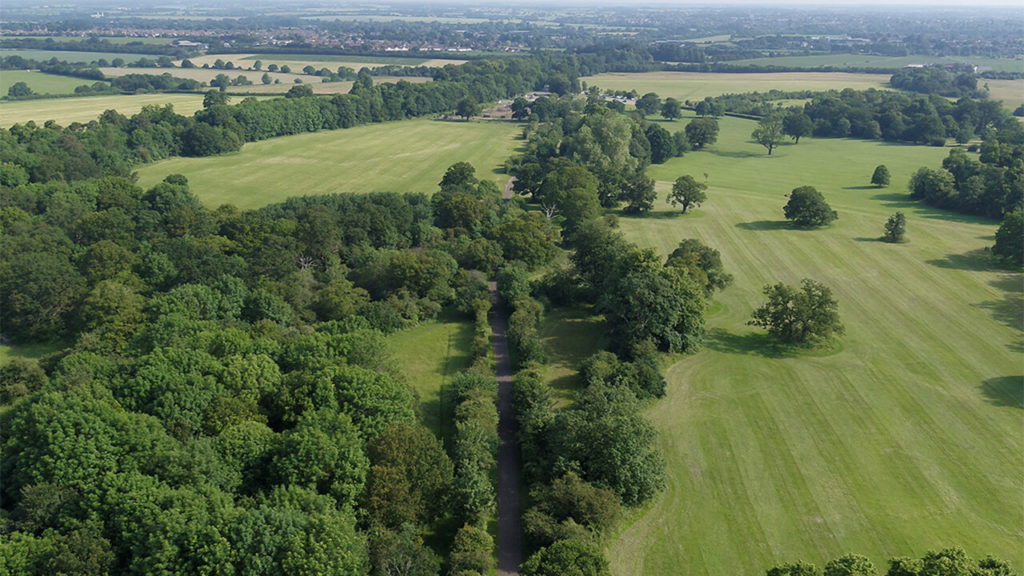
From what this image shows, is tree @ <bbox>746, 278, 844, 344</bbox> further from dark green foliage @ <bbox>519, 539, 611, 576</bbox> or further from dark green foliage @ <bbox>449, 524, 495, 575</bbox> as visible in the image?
dark green foliage @ <bbox>449, 524, 495, 575</bbox>

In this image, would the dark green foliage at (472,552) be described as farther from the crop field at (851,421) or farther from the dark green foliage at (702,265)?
the dark green foliage at (702,265)

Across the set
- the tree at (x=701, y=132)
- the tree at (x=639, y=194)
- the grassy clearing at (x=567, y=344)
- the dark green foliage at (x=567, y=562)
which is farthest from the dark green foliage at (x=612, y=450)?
the tree at (x=701, y=132)

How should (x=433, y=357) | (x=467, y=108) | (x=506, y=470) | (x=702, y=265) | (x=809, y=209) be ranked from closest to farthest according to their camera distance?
1. (x=506, y=470)
2. (x=433, y=357)
3. (x=702, y=265)
4. (x=809, y=209)
5. (x=467, y=108)

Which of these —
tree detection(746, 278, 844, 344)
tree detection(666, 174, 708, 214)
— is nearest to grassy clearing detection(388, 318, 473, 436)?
tree detection(746, 278, 844, 344)

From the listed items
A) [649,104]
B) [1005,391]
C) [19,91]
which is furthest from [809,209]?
[19,91]

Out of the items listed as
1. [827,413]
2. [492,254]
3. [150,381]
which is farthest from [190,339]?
[827,413]

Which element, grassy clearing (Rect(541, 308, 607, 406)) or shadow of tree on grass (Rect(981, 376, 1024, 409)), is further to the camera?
grassy clearing (Rect(541, 308, 607, 406))

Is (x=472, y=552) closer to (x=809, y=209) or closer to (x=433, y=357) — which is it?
(x=433, y=357)

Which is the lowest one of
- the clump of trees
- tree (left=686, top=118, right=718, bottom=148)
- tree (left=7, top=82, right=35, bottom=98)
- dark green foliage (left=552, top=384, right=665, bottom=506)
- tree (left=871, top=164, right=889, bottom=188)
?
dark green foliage (left=552, top=384, right=665, bottom=506)
